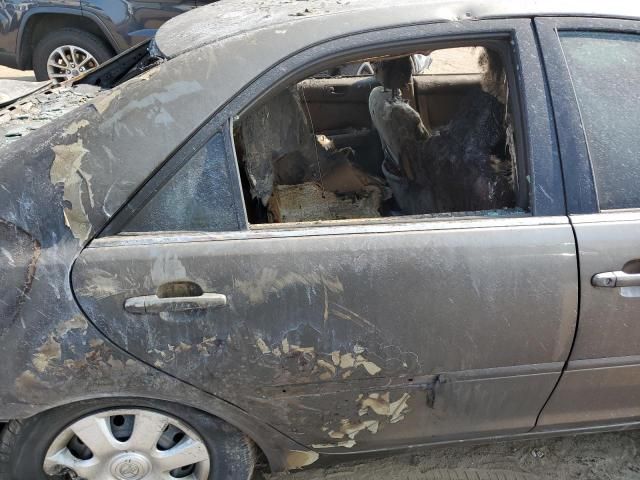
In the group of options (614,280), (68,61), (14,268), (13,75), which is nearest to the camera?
(14,268)

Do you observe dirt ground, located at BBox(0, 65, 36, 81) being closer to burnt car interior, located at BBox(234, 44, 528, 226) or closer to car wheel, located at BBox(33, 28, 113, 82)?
car wheel, located at BBox(33, 28, 113, 82)

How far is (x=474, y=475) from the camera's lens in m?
2.27

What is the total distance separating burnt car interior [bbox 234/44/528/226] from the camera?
1938mm

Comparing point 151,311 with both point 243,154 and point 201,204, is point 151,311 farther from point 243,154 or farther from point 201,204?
point 243,154

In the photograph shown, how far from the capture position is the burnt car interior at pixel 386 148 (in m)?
1.94

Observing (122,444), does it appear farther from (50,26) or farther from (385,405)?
(50,26)

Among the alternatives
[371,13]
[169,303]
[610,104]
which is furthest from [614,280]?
[169,303]

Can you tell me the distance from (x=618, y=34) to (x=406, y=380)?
49.9 inches

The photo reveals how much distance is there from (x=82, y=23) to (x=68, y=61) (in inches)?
15.2

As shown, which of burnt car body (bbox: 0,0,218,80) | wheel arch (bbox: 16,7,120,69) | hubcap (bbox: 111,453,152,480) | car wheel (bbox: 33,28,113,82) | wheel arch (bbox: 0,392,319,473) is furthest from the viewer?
car wheel (bbox: 33,28,113,82)

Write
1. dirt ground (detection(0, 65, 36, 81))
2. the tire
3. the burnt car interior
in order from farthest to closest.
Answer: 1. dirt ground (detection(0, 65, 36, 81))
2. the tire
3. the burnt car interior

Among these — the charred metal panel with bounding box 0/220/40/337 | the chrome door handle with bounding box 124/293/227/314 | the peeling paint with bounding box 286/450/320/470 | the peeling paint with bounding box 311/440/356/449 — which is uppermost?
the charred metal panel with bounding box 0/220/40/337

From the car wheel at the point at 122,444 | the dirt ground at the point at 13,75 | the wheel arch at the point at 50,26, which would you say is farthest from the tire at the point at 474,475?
the dirt ground at the point at 13,75

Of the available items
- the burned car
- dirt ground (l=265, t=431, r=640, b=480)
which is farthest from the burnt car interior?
dirt ground (l=265, t=431, r=640, b=480)
